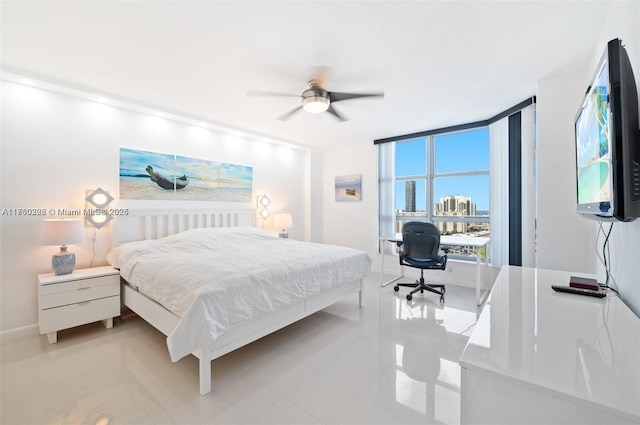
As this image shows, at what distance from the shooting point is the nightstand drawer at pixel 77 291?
2441mm

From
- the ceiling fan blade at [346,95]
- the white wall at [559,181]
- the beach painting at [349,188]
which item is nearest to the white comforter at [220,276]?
the ceiling fan blade at [346,95]

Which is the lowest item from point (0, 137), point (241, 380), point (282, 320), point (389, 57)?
point (241, 380)

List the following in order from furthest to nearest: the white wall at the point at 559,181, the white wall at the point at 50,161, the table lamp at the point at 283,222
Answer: the table lamp at the point at 283,222, the white wall at the point at 50,161, the white wall at the point at 559,181

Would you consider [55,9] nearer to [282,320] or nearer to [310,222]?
[282,320]

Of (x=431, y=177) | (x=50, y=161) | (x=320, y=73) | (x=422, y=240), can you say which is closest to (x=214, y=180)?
(x=50, y=161)

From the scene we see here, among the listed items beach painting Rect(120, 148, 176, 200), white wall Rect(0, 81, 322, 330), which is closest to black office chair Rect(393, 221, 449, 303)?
white wall Rect(0, 81, 322, 330)

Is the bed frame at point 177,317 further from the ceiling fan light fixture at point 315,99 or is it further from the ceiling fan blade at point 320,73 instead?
the ceiling fan blade at point 320,73

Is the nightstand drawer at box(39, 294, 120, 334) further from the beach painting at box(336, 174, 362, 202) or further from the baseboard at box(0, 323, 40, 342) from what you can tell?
the beach painting at box(336, 174, 362, 202)

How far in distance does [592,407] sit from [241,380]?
1.92 m

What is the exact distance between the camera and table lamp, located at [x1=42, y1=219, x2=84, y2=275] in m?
2.53

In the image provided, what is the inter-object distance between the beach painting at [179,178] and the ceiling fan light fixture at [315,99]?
2.13 meters

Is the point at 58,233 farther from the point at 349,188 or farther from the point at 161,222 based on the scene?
the point at 349,188

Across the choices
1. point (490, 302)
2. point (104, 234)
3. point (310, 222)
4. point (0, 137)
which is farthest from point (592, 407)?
point (310, 222)

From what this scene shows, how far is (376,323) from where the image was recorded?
9.42 feet
